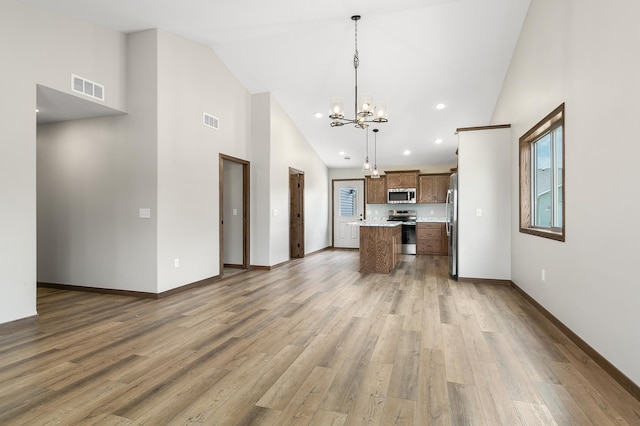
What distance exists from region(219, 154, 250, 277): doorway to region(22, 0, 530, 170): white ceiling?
63.6 inches

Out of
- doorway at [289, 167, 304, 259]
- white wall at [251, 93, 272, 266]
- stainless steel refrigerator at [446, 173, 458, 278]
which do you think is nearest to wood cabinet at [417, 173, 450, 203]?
doorway at [289, 167, 304, 259]

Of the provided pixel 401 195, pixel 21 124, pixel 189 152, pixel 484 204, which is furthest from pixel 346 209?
pixel 21 124

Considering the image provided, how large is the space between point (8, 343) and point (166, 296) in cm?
174

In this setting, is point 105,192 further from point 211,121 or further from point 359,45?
point 359,45

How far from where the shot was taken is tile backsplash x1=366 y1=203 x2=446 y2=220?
973 centimetres

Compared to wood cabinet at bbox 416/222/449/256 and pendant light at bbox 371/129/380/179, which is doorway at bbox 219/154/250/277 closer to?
pendant light at bbox 371/129/380/179

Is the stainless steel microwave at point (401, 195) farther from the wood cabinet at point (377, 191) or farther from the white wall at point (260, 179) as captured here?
the white wall at point (260, 179)

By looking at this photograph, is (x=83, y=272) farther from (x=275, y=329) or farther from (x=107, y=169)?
(x=275, y=329)

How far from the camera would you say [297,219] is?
27.4ft

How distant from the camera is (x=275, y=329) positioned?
326cm

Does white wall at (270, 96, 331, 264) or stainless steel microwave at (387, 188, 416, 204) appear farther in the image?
stainless steel microwave at (387, 188, 416, 204)

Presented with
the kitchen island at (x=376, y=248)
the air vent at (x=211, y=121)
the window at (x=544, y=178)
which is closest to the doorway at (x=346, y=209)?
the kitchen island at (x=376, y=248)

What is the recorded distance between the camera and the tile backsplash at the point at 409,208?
9727 mm

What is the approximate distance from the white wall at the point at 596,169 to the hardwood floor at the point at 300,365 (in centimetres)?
32
